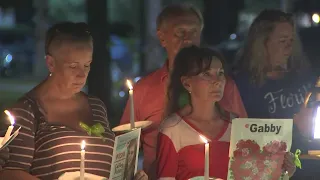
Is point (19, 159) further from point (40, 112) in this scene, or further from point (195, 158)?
point (195, 158)

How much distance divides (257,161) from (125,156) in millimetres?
576

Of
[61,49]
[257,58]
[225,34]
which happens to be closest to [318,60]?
[257,58]

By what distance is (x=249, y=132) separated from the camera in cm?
272

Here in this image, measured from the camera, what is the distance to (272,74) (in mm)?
3641

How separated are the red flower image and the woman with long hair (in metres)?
0.80

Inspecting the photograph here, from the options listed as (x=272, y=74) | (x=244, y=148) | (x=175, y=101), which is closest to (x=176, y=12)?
(x=175, y=101)

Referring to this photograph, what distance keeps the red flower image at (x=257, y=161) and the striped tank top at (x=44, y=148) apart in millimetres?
514

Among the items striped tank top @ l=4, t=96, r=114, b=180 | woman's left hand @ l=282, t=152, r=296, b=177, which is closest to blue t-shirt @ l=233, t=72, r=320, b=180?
woman's left hand @ l=282, t=152, r=296, b=177

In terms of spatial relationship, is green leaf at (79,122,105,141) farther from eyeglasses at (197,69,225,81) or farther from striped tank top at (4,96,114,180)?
eyeglasses at (197,69,225,81)

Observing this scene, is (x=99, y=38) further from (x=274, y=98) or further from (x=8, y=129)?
(x=8, y=129)

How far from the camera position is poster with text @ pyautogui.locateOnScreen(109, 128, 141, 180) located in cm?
238

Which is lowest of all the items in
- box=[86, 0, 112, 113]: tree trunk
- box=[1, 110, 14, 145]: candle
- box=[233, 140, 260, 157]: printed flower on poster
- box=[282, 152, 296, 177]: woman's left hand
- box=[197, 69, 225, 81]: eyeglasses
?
box=[282, 152, 296, 177]: woman's left hand

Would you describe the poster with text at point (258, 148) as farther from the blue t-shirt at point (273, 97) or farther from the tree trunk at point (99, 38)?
the tree trunk at point (99, 38)

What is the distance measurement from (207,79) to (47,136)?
73 centimetres
